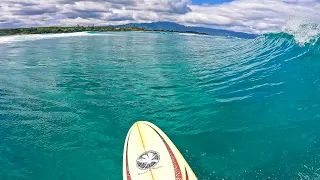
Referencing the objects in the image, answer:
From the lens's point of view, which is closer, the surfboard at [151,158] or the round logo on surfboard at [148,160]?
the surfboard at [151,158]

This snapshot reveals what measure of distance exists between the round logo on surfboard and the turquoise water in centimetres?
81

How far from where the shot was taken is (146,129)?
8953 mm

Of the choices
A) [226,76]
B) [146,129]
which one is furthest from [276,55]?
Result: [146,129]

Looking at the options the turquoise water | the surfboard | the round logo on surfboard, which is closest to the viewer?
the surfboard

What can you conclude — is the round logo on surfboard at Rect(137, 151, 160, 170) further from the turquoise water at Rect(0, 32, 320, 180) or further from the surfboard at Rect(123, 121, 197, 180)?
the turquoise water at Rect(0, 32, 320, 180)

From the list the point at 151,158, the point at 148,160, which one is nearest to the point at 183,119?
the point at 151,158

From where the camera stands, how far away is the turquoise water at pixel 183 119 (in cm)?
Result: 783

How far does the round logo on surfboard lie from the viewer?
7234 millimetres

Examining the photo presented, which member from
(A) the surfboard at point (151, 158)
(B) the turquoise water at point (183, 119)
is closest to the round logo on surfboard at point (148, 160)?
(A) the surfboard at point (151, 158)

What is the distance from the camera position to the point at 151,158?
752 centimetres

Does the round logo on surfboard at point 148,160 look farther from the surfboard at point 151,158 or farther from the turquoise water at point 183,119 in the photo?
the turquoise water at point 183,119

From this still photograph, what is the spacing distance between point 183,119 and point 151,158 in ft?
11.1

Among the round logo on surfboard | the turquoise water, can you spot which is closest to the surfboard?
the round logo on surfboard

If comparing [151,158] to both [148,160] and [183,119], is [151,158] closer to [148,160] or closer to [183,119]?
[148,160]
